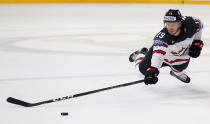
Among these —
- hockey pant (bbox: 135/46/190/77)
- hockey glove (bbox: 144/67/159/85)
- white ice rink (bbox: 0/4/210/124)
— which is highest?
hockey glove (bbox: 144/67/159/85)

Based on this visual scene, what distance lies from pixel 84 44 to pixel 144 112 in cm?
311

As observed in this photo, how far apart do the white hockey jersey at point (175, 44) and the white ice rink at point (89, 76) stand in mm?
278

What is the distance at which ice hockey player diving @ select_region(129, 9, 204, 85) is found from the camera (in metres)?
3.22

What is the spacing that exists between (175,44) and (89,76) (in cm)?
106

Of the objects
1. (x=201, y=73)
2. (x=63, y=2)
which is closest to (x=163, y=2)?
(x=63, y=2)

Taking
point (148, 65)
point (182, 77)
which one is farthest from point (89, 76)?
point (182, 77)

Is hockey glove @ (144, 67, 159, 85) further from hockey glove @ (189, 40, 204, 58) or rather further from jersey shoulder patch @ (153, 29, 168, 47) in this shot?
hockey glove @ (189, 40, 204, 58)

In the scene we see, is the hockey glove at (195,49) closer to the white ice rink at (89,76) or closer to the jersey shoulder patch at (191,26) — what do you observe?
the jersey shoulder patch at (191,26)

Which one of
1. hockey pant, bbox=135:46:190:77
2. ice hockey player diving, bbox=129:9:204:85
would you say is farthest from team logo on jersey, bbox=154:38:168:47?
hockey pant, bbox=135:46:190:77

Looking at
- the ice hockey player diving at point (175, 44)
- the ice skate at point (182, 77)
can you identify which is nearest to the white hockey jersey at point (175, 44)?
the ice hockey player diving at point (175, 44)

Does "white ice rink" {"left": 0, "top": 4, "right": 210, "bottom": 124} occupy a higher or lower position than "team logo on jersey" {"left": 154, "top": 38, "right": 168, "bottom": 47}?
lower

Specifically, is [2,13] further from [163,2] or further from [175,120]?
[175,120]

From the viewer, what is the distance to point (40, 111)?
2.99 m

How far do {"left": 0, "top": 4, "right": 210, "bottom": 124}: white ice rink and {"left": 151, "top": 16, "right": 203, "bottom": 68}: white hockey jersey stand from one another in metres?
0.28
